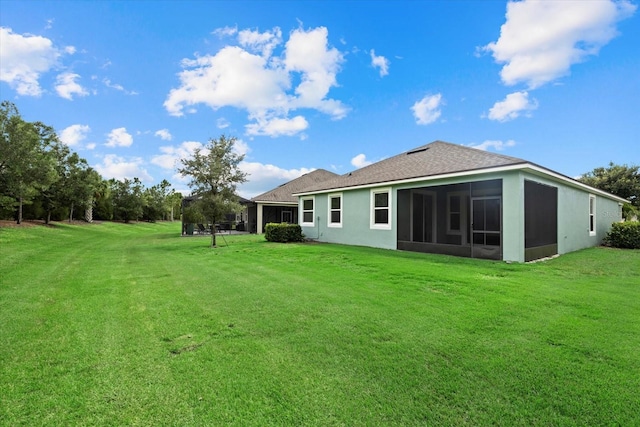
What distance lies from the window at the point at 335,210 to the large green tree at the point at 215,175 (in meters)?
4.43

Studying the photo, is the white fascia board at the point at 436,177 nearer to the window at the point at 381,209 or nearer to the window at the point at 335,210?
the window at the point at 381,209

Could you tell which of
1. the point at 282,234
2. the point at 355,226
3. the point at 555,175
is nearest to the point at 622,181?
the point at 555,175

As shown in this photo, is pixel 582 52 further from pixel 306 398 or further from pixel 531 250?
pixel 306 398

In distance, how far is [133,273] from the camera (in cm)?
738

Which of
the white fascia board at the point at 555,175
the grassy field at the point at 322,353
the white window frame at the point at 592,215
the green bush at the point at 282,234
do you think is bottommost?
the grassy field at the point at 322,353

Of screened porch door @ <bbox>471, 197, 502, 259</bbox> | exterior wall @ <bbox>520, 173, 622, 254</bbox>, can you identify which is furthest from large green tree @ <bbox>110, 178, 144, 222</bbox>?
exterior wall @ <bbox>520, 173, 622, 254</bbox>

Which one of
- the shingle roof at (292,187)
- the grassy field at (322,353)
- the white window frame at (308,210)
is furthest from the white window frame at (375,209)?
the shingle roof at (292,187)

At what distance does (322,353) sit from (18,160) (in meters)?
21.5

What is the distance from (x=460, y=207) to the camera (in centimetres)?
1450

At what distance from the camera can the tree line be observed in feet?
54.2

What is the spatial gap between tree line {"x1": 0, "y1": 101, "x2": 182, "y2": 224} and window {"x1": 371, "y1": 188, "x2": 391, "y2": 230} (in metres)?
18.9

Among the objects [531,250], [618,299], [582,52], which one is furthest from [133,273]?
[582,52]

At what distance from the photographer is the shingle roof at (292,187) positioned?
24078 mm

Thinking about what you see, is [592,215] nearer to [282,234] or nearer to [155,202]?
[282,234]
